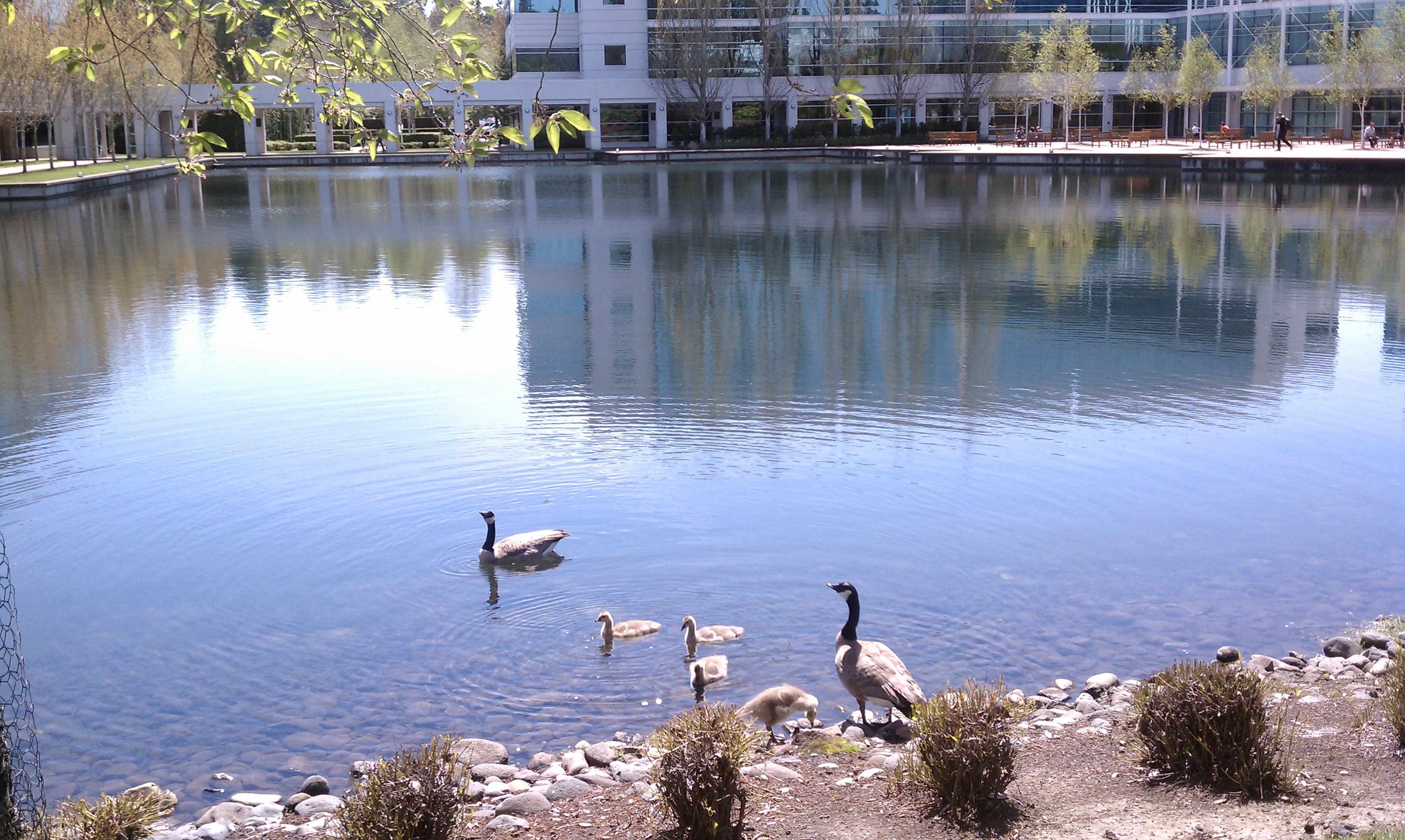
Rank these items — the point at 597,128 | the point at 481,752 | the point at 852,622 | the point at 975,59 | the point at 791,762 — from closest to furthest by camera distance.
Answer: the point at 791,762 < the point at 481,752 < the point at 852,622 < the point at 597,128 < the point at 975,59

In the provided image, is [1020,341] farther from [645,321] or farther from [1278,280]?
[1278,280]

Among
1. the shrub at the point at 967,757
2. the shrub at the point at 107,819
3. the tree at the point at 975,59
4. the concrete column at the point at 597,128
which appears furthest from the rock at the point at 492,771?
the tree at the point at 975,59

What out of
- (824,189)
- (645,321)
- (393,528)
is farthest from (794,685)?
(824,189)

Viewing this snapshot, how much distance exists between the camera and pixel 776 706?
695 centimetres

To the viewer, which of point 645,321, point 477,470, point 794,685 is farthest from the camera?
point 645,321

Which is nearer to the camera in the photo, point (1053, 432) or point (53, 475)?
point (53, 475)

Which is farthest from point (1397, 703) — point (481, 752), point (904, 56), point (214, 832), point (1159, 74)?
point (904, 56)

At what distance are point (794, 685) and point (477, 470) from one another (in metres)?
5.11

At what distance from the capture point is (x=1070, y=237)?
29.1 m

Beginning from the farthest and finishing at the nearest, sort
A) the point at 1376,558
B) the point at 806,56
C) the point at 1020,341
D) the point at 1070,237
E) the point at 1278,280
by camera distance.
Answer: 1. the point at 806,56
2. the point at 1070,237
3. the point at 1278,280
4. the point at 1020,341
5. the point at 1376,558

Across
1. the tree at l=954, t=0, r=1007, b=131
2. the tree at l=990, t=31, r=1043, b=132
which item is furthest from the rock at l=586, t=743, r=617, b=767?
the tree at l=954, t=0, r=1007, b=131

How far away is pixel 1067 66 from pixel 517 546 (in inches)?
2849

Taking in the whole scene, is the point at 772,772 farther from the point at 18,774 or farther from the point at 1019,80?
the point at 1019,80

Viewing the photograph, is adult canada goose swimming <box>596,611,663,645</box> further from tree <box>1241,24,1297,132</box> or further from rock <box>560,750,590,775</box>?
tree <box>1241,24,1297,132</box>
